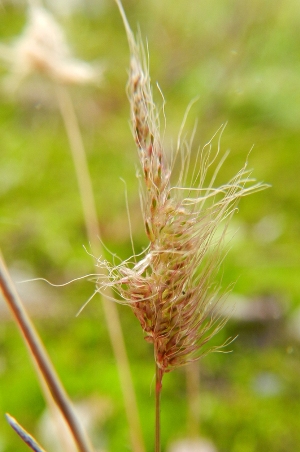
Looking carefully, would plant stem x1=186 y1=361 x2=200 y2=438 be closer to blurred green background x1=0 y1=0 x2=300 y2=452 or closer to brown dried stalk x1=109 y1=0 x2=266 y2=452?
blurred green background x1=0 y1=0 x2=300 y2=452

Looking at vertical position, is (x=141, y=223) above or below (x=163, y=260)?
below

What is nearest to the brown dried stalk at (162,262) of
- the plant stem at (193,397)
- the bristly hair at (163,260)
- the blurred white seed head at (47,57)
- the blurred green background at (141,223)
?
the bristly hair at (163,260)

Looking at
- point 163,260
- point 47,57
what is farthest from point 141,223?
point 163,260

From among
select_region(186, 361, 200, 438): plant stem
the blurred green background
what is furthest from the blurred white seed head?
select_region(186, 361, 200, 438): plant stem

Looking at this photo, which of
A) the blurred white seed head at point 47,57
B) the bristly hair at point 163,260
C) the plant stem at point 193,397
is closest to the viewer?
the bristly hair at point 163,260

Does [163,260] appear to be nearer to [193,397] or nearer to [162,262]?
[162,262]

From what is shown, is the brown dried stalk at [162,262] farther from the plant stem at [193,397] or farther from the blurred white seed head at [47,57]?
the blurred white seed head at [47,57]

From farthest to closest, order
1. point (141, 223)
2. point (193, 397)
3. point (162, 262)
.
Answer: point (141, 223) < point (193, 397) < point (162, 262)

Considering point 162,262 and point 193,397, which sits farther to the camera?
point 193,397

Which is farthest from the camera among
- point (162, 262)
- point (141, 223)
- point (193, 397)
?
point (141, 223)
